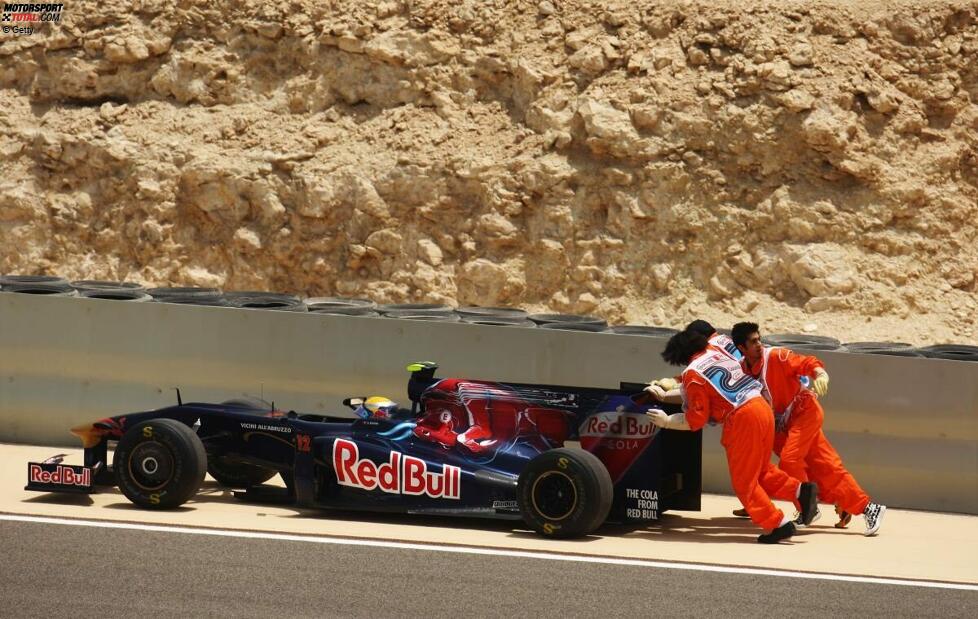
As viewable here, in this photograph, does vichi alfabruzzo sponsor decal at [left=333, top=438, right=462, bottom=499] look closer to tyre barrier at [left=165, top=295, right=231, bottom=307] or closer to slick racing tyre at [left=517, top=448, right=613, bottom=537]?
slick racing tyre at [left=517, top=448, right=613, bottom=537]

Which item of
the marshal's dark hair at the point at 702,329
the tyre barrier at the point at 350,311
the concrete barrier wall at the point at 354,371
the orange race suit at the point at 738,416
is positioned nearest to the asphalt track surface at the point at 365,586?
the orange race suit at the point at 738,416

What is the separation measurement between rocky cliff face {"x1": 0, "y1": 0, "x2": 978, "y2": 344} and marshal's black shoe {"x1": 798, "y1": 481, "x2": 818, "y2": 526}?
6420 millimetres

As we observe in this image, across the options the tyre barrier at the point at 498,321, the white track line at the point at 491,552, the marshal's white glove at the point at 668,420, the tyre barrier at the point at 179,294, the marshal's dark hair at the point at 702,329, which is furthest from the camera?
the tyre barrier at the point at 179,294

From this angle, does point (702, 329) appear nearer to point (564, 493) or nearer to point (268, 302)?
point (564, 493)

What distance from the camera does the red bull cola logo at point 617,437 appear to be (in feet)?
30.1

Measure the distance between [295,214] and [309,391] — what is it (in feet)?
19.8

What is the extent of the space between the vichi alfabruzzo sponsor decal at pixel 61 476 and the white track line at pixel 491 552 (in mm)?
447

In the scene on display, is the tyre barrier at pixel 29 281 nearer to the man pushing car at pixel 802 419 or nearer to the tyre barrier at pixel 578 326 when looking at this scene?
the tyre barrier at pixel 578 326

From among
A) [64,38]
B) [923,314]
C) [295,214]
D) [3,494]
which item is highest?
[64,38]

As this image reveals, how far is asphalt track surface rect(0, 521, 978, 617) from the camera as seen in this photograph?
727cm

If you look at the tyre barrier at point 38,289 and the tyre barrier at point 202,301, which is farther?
the tyre barrier at point 38,289

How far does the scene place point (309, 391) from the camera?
11.5 metres

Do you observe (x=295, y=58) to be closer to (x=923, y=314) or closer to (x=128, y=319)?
(x=128, y=319)

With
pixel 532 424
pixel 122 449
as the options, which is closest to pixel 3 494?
pixel 122 449
